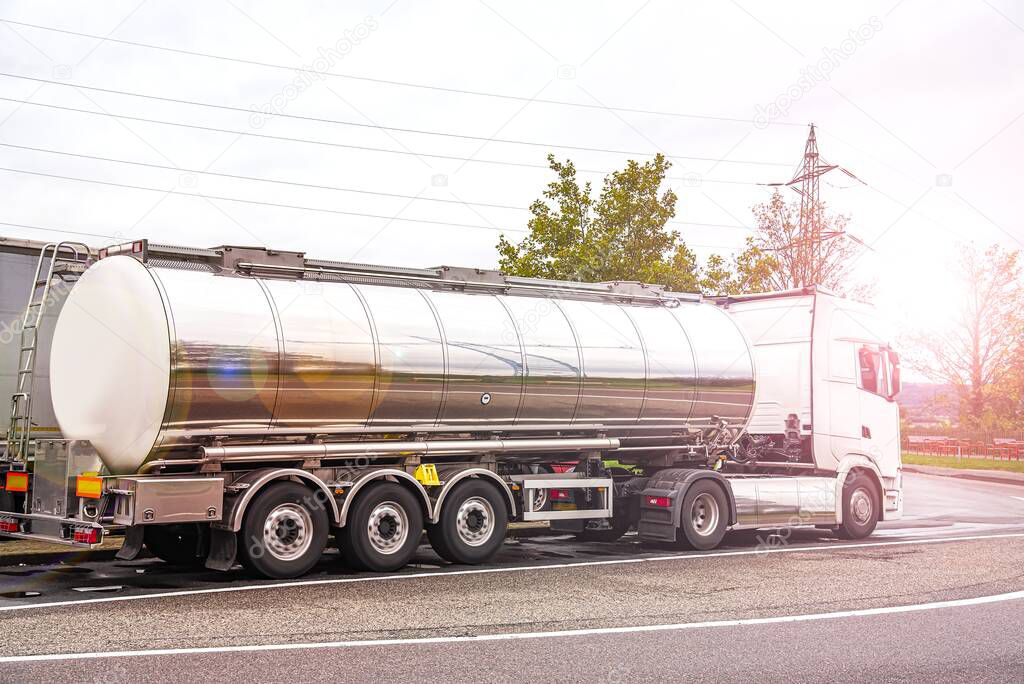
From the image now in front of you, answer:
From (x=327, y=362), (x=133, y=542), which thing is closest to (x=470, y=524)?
(x=327, y=362)

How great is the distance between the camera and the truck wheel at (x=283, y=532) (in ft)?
35.4

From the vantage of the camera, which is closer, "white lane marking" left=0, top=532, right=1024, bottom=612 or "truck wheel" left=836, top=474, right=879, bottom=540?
"white lane marking" left=0, top=532, right=1024, bottom=612

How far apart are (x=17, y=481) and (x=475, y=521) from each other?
16.6 feet

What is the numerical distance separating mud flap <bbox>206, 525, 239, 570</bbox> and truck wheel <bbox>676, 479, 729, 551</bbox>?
20.7 feet

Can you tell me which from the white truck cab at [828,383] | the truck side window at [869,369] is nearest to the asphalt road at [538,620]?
the white truck cab at [828,383]

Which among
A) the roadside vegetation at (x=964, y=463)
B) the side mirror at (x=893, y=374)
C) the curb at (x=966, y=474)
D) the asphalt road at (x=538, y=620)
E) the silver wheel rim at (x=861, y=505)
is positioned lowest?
the asphalt road at (x=538, y=620)

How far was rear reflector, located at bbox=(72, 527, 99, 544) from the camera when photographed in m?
10.3

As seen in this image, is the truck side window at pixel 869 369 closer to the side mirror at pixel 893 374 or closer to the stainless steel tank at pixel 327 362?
the side mirror at pixel 893 374

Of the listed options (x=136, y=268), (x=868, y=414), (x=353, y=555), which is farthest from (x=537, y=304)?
(x=868, y=414)

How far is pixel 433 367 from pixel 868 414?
8.24 metres

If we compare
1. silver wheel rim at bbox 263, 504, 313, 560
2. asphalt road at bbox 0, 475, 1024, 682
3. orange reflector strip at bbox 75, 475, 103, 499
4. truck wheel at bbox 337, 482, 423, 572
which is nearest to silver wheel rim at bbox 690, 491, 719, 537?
asphalt road at bbox 0, 475, 1024, 682

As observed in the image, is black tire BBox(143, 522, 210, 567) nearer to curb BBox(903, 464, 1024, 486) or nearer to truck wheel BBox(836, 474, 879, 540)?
truck wheel BBox(836, 474, 879, 540)

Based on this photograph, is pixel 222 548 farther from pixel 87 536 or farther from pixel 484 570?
pixel 484 570

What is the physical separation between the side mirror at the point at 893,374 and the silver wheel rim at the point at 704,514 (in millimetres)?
4313
